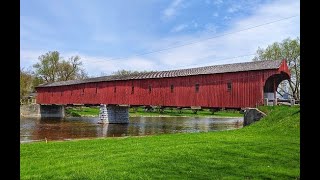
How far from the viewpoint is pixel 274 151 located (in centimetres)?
Result: 1099

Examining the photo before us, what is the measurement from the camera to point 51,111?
5809cm

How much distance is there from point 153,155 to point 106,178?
339 cm

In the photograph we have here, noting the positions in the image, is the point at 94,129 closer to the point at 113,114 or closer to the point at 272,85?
the point at 113,114

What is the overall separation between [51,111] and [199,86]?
121 ft

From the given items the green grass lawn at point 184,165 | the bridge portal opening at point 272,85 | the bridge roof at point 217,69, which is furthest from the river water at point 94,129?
the green grass lawn at point 184,165

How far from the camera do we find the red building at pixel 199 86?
26.0 meters

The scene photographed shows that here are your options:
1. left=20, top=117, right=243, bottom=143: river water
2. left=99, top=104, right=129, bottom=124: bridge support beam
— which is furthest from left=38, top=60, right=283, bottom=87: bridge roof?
left=20, top=117, right=243, bottom=143: river water

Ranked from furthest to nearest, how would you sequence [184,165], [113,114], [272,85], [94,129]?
1. [113,114]
2. [94,129]
3. [272,85]
4. [184,165]

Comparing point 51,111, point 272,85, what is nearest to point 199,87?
point 272,85

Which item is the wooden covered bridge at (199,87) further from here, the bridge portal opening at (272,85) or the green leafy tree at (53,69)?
the green leafy tree at (53,69)

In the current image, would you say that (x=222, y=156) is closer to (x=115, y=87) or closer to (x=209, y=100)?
(x=209, y=100)
